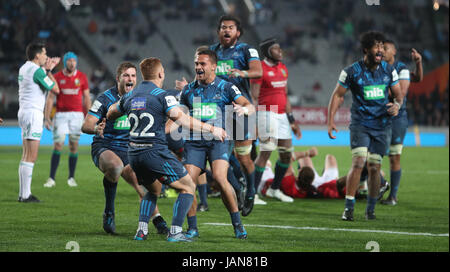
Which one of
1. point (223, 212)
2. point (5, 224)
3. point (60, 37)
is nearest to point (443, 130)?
point (60, 37)

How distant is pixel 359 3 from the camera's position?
38.5 m

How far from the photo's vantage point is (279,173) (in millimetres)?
11172

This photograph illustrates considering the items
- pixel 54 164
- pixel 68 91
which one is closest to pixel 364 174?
pixel 54 164

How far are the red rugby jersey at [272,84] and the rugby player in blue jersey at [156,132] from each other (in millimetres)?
4771

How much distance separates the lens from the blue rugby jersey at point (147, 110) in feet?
20.9

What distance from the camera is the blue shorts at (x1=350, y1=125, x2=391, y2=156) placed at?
29.2 ft

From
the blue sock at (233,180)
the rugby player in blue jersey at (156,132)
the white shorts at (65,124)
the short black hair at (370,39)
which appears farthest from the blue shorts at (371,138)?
the white shorts at (65,124)

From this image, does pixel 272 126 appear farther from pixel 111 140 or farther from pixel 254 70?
pixel 111 140

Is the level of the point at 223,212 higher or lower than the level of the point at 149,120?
lower

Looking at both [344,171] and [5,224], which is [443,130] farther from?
[5,224]

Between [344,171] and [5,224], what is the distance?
Answer: 977 cm

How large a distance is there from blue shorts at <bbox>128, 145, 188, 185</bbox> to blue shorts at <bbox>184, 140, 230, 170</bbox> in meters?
0.58

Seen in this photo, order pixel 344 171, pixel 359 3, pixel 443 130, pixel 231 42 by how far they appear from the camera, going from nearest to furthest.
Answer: pixel 231 42, pixel 344 171, pixel 443 130, pixel 359 3

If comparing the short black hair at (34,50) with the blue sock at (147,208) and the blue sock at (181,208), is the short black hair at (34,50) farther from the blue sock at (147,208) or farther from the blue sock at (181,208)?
the blue sock at (181,208)
